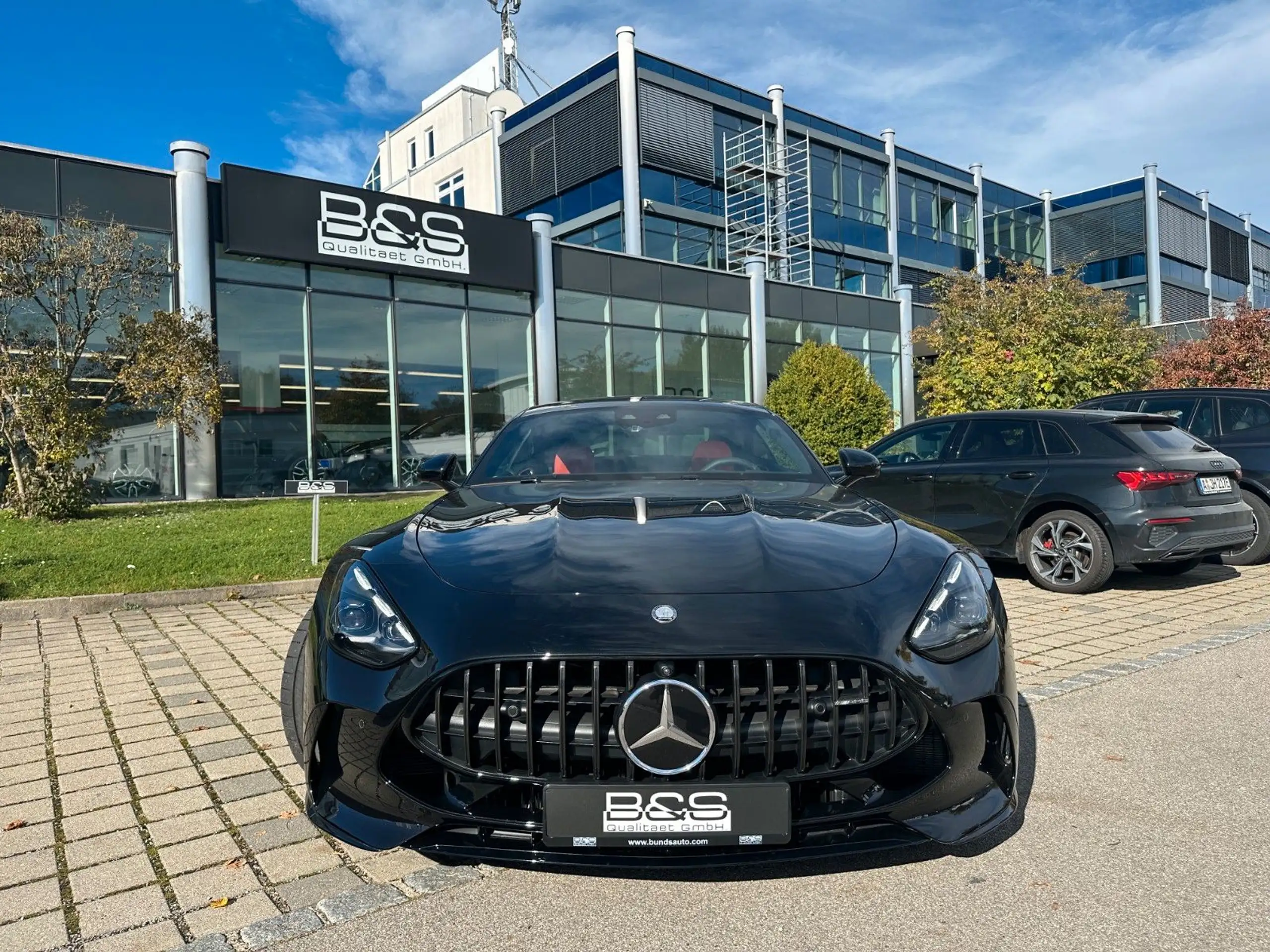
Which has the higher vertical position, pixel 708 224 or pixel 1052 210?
pixel 1052 210

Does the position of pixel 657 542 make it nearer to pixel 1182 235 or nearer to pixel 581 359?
pixel 581 359

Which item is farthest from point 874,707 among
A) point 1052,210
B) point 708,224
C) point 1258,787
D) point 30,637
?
point 1052,210

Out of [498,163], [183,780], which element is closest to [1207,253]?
[498,163]

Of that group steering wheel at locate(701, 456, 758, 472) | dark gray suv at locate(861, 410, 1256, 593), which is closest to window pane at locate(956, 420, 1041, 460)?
dark gray suv at locate(861, 410, 1256, 593)

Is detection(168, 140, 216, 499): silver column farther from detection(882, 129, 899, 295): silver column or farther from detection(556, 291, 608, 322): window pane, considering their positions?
detection(882, 129, 899, 295): silver column

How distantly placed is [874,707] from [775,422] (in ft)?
8.04

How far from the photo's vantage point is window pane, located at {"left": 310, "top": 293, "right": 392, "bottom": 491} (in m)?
16.8

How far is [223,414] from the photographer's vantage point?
50.8 ft

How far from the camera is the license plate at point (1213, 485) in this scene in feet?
23.0

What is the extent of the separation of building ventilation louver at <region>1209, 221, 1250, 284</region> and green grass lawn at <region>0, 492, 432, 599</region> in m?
49.6

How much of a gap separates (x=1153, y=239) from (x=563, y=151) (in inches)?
1173

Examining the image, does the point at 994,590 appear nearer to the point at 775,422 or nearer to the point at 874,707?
the point at 874,707

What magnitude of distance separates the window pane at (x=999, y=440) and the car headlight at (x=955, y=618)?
5.53m

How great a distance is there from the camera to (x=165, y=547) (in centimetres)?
906
